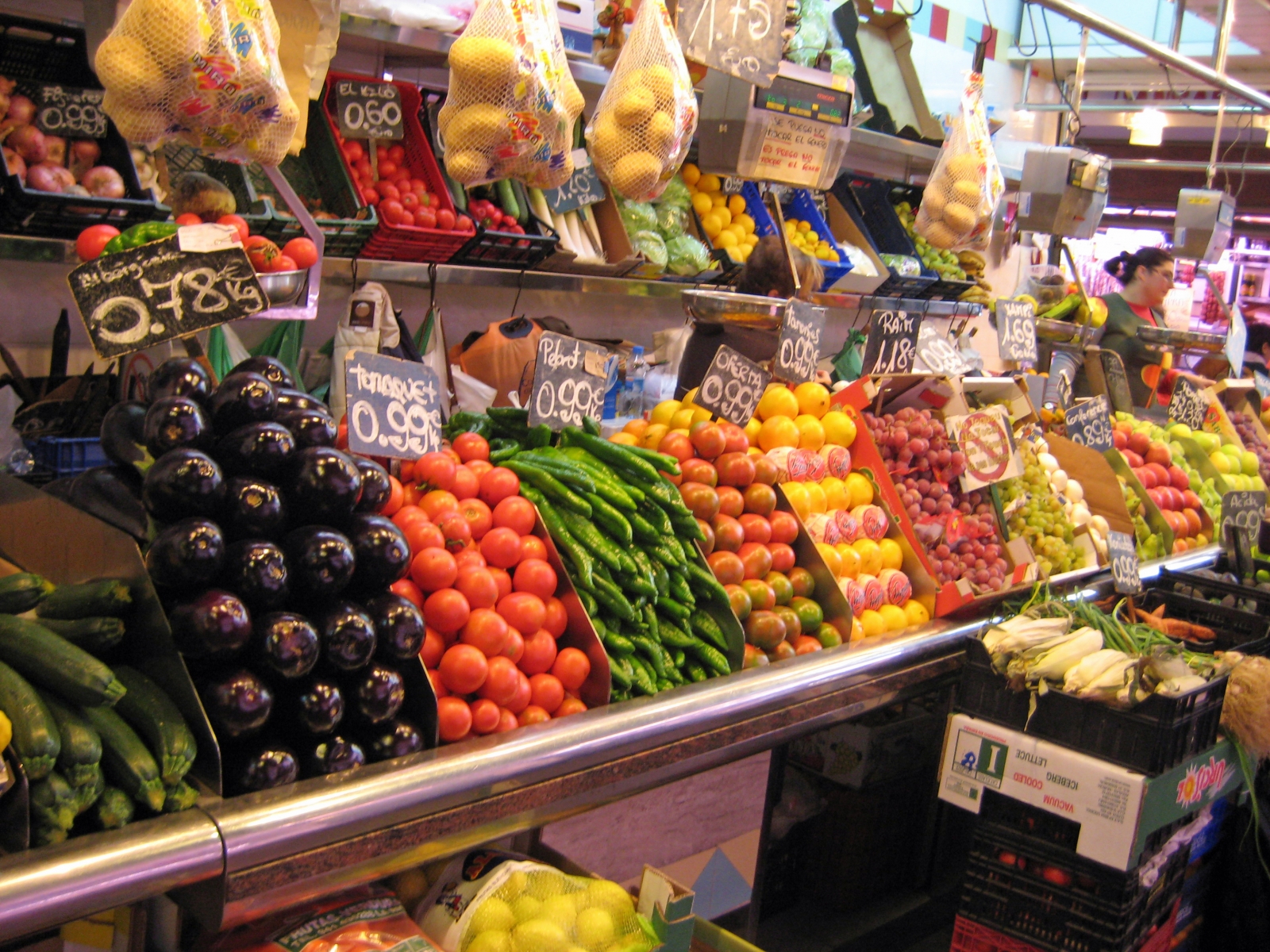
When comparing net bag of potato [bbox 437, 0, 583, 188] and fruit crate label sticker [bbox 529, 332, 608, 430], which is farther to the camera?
fruit crate label sticker [bbox 529, 332, 608, 430]

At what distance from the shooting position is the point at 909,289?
19.2 feet

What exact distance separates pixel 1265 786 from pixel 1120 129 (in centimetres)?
1221

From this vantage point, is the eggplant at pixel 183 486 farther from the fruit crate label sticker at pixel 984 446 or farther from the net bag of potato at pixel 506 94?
the fruit crate label sticker at pixel 984 446

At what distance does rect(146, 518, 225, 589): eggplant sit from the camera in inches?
62.5

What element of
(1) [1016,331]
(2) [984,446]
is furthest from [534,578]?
(1) [1016,331]

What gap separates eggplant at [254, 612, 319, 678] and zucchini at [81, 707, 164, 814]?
8.2 inches

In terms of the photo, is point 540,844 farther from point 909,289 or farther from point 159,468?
point 909,289

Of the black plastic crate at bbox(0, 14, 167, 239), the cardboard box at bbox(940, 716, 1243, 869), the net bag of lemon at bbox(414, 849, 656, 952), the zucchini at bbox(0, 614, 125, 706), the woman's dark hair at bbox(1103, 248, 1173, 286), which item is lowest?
the net bag of lemon at bbox(414, 849, 656, 952)

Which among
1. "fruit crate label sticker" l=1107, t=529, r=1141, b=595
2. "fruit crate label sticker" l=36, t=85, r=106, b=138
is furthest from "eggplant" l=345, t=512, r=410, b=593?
"fruit crate label sticker" l=1107, t=529, r=1141, b=595

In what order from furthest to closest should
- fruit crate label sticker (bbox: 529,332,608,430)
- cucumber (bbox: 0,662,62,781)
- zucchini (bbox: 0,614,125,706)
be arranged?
fruit crate label sticker (bbox: 529,332,608,430), zucchini (bbox: 0,614,125,706), cucumber (bbox: 0,662,62,781)

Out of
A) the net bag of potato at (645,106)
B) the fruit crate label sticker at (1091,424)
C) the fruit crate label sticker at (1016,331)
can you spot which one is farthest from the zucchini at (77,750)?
the fruit crate label sticker at (1016,331)

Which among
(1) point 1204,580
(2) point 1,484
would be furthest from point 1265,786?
(2) point 1,484

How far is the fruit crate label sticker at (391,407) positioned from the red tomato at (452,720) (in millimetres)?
554

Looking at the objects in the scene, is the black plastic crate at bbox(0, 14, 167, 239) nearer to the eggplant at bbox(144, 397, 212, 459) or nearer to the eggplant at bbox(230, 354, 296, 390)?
the eggplant at bbox(230, 354, 296, 390)
